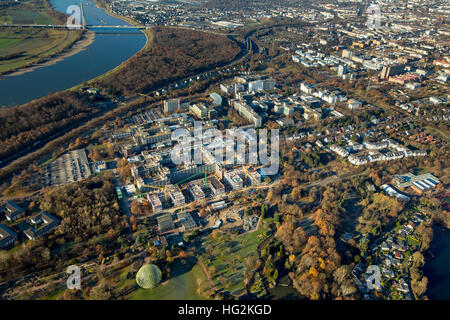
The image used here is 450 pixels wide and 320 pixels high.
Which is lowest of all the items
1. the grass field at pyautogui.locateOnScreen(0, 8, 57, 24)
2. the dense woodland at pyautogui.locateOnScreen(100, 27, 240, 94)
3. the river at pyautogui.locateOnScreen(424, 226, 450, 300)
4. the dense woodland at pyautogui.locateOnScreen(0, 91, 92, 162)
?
the river at pyautogui.locateOnScreen(424, 226, 450, 300)

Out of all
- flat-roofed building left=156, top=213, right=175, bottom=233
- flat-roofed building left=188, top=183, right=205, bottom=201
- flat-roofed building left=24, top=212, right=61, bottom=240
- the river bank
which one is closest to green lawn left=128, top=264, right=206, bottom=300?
flat-roofed building left=156, top=213, right=175, bottom=233

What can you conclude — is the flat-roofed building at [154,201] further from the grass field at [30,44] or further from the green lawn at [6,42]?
the green lawn at [6,42]

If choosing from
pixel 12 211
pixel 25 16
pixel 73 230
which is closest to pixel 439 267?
pixel 73 230

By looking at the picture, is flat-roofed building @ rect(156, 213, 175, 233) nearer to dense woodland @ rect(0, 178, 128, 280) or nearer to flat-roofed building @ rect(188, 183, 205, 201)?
dense woodland @ rect(0, 178, 128, 280)

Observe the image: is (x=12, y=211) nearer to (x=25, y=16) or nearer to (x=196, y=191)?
(x=196, y=191)

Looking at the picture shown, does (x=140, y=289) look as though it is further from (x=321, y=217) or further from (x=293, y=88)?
(x=293, y=88)

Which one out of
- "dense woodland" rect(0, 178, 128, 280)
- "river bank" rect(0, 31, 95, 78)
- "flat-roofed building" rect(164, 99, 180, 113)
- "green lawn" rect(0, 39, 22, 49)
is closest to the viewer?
"dense woodland" rect(0, 178, 128, 280)
